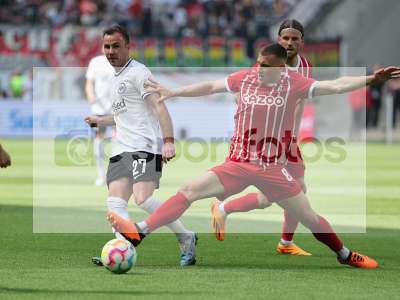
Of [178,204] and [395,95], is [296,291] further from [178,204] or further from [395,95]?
[395,95]

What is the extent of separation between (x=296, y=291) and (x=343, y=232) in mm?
4880

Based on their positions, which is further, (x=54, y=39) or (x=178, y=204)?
(x=54, y=39)

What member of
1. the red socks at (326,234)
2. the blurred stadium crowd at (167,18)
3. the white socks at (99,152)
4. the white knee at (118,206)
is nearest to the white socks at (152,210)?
the white knee at (118,206)

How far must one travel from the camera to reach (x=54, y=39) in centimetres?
4153

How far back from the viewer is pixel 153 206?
10.2 m

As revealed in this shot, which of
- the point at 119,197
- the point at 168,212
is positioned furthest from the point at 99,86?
the point at 168,212

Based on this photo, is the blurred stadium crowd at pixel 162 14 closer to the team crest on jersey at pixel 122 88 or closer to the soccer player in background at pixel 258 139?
the team crest on jersey at pixel 122 88

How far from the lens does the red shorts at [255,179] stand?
9.87m

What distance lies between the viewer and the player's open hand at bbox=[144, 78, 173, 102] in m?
9.90

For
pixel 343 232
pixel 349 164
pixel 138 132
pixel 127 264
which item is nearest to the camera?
pixel 127 264

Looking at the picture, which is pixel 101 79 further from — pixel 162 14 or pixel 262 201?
pixel 162 14

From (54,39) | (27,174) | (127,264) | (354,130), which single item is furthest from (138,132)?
(54,39)

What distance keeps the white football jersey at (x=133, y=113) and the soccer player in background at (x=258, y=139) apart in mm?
213

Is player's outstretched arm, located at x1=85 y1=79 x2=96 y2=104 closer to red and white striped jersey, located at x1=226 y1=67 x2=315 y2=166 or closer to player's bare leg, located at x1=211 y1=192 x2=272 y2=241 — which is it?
player's bare leg, located at x1=211 y1=192 x2=272 y2=241
